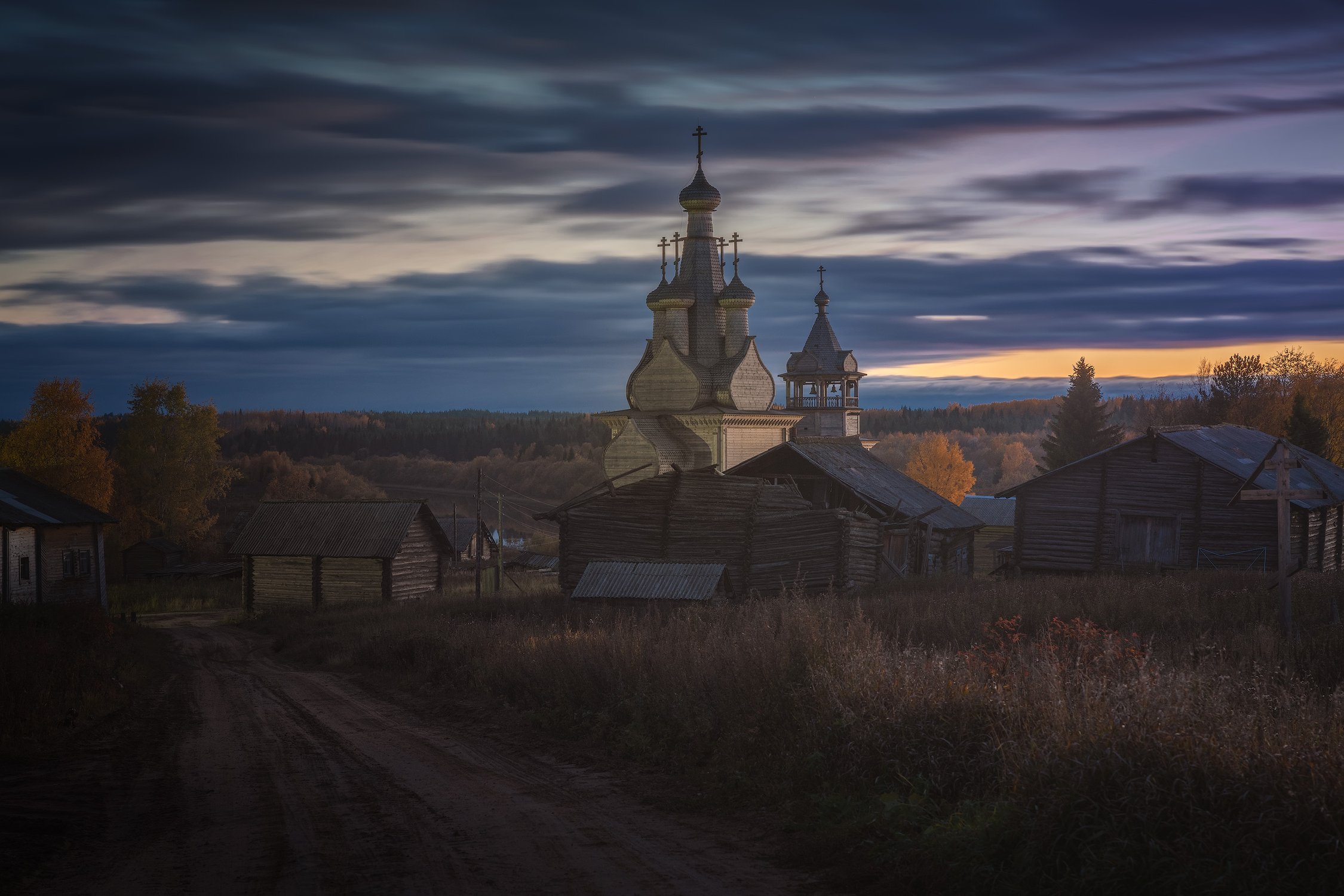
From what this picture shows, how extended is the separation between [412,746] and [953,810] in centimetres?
699

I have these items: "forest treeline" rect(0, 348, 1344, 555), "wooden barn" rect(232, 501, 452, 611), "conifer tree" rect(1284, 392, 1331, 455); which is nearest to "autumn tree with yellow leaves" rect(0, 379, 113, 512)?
"forest treeline" rect(0, 348, 1344, 555)

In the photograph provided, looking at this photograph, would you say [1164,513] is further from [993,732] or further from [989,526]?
[993,732]

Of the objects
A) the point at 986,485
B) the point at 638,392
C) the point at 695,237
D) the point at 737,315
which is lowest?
the point at 986,485

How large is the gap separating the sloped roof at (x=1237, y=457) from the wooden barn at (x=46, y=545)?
1192 inches

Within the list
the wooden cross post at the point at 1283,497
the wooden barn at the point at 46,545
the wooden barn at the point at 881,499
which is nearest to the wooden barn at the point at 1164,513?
the wooden barn at the point at 881,499

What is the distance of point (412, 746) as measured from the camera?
12555 mm

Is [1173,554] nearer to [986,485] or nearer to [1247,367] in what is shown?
[1247,367]

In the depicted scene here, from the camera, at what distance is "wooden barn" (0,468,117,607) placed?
3231 centimetres

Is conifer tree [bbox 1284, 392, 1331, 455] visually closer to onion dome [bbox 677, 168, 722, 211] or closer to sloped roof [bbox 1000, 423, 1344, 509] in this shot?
sloped roof [bbox 1000, 423, 1344, 509]

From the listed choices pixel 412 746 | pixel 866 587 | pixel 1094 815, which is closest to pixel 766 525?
pixel 866 587

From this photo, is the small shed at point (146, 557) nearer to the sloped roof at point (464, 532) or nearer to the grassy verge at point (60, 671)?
the sloped roof at point (464, 532)

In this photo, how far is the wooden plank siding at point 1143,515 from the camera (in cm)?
2912

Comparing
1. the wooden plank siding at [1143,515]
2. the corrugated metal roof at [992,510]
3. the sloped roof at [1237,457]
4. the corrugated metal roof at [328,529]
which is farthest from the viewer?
the corrugated metal roof at [992,510]

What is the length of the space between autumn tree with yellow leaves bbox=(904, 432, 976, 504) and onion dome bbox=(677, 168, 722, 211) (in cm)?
3370
